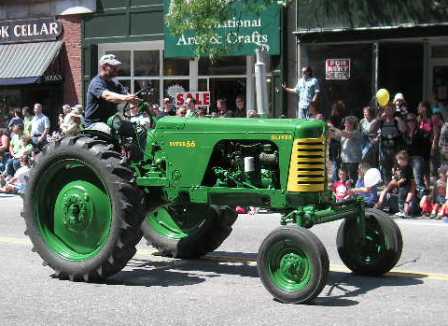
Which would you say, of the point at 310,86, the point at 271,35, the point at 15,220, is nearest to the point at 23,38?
the point at 271,35

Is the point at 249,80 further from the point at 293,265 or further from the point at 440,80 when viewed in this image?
the point at 293,265

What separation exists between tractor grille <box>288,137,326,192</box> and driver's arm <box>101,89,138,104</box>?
1.76 metres

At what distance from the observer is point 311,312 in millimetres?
6930

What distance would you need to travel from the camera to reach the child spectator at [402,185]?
46.3 feet

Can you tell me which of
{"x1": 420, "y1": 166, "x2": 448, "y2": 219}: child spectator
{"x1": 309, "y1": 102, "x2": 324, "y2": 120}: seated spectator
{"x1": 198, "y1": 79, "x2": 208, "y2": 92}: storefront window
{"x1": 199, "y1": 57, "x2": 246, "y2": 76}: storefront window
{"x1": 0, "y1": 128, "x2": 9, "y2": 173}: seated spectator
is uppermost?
{"x1": 199, "y1": 57, "x2": 246, "y2": 76}: storefront window

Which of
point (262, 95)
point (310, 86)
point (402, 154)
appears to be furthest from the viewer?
point (310, 86)

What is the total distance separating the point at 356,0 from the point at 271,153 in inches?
432

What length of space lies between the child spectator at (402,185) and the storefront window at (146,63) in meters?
9.48

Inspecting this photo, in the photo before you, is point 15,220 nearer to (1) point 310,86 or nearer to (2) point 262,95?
(2) point 262,95

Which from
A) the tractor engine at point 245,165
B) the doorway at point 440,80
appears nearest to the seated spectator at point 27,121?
the doorway at point 440,80

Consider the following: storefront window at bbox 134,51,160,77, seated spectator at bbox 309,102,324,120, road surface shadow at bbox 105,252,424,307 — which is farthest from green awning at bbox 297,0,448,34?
road surface shadow at bbox 105,252,424,307

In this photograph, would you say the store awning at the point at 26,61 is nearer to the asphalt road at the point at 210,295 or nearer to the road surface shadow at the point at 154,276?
the asphalt road at the point at 210,295

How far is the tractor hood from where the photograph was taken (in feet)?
Answer: 25.0

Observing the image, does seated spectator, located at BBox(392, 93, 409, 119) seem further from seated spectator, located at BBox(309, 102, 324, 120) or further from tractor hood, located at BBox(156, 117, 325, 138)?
tractor hood, located at BBox(156, 117, 325, 138)
